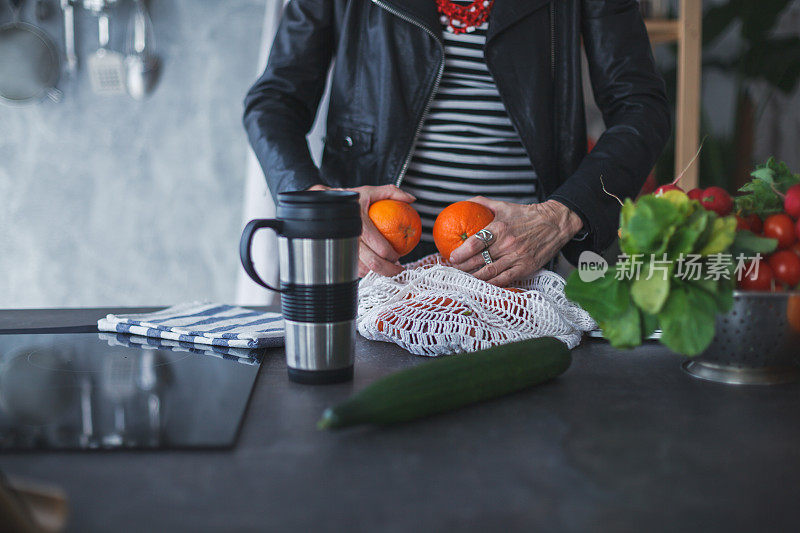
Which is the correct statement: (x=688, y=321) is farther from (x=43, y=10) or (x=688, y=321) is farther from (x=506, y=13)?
(x=43, y=10)

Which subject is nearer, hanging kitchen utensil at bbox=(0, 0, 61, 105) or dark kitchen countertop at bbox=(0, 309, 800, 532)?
dark kitchen countertop at bbox=(0, 309, 800, 532)

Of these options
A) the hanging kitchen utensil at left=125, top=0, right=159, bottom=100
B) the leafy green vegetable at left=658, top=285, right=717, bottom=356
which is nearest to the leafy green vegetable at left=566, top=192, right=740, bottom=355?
the leafy green vegetable at left=658, top=285, right=717, bottom=356

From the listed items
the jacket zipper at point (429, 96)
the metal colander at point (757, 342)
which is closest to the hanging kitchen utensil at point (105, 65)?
the jacket zipper at point (429, 96)

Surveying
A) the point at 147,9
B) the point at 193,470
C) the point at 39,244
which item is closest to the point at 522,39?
the point at 193,470

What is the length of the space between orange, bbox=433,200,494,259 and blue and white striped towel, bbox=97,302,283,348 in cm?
27

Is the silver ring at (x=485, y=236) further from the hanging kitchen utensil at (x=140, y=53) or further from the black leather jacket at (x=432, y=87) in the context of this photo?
the hanging kitchen utensil at (x=140, y=53)

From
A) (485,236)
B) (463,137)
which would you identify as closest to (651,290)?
(485,236)

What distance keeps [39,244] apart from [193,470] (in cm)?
230

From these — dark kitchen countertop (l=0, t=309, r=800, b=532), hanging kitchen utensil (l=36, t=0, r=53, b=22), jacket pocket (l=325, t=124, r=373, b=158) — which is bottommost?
dark kitchen countertop (l=0, t=309, r=800, b=532)

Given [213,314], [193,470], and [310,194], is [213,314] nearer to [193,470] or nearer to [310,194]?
[310,194]

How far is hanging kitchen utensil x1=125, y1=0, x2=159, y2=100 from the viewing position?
2389 millimetres

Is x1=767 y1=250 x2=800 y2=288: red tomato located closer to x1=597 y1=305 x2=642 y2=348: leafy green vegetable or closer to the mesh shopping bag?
x1=597 y1=305 x2=642 y2=348: leafy green vegetable

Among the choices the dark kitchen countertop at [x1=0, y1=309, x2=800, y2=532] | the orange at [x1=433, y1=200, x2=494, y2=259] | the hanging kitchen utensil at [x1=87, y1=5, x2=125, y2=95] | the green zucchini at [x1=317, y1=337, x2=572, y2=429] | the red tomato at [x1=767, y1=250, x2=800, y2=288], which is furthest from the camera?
the hanging kitchen utensil at [x1=87, y1=5, x2=125, y2=95]

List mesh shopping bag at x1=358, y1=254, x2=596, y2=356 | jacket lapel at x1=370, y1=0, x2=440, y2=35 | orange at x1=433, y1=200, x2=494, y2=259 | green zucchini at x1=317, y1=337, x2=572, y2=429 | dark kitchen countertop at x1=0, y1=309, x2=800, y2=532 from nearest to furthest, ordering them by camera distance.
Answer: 1. dark kitchen countertop at x1=0, y1=309, x2=800, y2=532
2. green zucchini at x1=317, y1=337, x2=572, y2=429
3. mesh shopping bag at x1=358, y1=254, x2=596, y2=356
4. orange at x1=433, y1=200, x2=494, y2=259
5. jacket lapel at x1=370, y1=0, x2=440, y2=35
